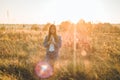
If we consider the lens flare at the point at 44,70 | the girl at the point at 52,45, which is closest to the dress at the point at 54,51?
the girl at the point at 52,45

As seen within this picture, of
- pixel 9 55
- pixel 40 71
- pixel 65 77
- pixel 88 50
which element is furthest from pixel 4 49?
pixel 65 77

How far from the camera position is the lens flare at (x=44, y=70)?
7.61 metres

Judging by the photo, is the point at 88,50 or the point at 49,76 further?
the point at 88,50

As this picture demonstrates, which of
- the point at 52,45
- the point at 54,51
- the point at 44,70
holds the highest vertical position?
the point at 52,45

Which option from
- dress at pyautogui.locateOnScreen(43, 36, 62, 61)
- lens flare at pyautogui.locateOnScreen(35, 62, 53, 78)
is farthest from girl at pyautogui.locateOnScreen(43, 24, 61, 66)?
lens flare at pyautogui.locateOnScreen(35, 62, 53, 78)

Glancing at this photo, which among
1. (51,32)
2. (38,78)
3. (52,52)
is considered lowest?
(38,78)

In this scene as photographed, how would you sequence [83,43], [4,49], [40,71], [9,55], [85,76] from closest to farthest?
[85,76]
[40,71]
[9,55]
[4,49]
[83,43]

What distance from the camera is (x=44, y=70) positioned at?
7.94 metres

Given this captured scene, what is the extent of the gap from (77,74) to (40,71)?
103cm

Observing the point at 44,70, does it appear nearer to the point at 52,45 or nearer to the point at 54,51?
the point at 54,51

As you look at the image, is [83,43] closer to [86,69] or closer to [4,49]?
[4,49]

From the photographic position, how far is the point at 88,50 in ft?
40.0

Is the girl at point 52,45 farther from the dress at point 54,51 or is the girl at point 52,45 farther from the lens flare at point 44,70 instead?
the lens flare at point 44,70

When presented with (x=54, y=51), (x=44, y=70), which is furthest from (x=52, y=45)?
(x=44, y=70)
